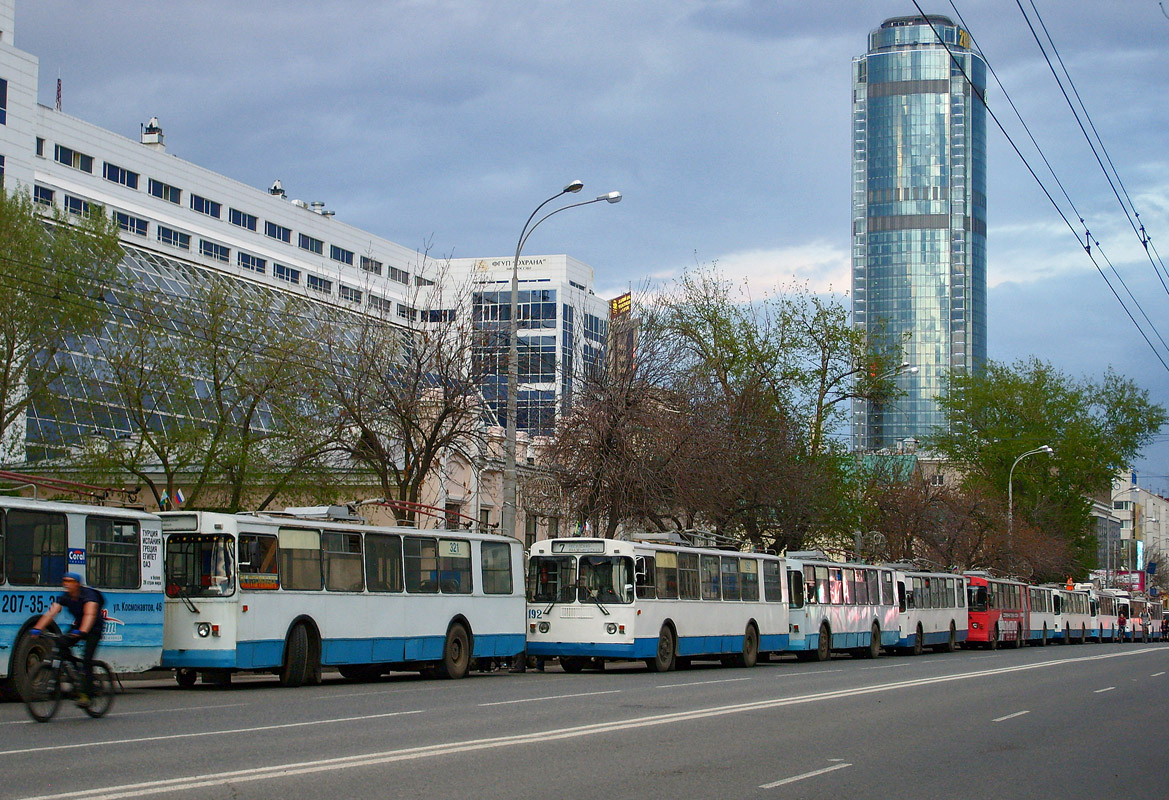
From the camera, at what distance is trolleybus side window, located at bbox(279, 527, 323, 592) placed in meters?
20.8

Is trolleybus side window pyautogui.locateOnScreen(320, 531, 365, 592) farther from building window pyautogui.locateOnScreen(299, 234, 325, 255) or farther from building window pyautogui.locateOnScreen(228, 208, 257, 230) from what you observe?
building window pyautogui.locateOnScreen(299, 234, 325, 255)

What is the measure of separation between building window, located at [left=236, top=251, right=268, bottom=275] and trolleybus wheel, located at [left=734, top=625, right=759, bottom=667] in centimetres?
7354

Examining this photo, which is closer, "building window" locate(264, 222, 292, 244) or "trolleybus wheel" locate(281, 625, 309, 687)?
"trolleybus wheel" locate(281, 625, 309, 687)

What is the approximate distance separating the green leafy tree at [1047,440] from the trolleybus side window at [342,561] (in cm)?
6210

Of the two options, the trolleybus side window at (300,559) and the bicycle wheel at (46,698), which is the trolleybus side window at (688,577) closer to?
the trolleybus side window at (300,559)

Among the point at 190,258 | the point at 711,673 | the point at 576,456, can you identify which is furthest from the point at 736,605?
the point at 190,258

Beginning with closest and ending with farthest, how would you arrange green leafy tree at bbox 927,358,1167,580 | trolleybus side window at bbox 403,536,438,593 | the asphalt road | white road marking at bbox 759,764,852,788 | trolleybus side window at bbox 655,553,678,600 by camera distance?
the asphalt road < white road marking at bbox 759,764,852,788 < trolleybus side window at bbox 403,536,438,593 < trolleybus side window at bbox 655,553,678,600 < green leafy tree at bbox 927,358,1167,580

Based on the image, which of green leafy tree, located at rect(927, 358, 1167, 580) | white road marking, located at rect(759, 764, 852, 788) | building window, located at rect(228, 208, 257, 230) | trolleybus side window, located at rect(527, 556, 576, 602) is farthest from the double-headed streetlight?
building window, located at rect(228, 208, 257, 230)

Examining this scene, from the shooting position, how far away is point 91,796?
27.7 feet

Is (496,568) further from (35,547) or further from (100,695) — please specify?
(100,695)

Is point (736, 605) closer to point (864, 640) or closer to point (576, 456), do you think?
point (576, 456)

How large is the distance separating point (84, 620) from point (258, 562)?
5778 mm

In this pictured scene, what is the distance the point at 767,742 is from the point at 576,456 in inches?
909

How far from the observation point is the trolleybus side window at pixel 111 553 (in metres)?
17.8
